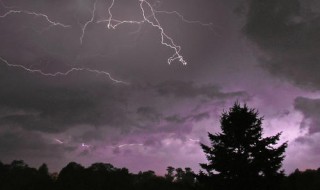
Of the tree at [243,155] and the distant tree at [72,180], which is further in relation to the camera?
the distant tree at [72,180]

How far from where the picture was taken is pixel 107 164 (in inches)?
Result: 3996

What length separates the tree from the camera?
751 inches

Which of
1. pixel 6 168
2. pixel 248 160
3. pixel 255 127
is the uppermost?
pixel 6 168

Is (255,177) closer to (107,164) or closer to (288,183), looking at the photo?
(288,183)

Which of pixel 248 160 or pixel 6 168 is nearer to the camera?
pixel 248 160

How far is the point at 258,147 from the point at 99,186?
1848 inches

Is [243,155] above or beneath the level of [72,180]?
beneath

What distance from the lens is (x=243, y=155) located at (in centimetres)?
1972

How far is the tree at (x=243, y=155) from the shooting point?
751 inches

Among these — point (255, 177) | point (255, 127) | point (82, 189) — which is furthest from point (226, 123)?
point (82, 189)

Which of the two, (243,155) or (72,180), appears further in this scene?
(72,180)

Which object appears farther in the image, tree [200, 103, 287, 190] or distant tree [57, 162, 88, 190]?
distant tree [57, 162, 88, 190]

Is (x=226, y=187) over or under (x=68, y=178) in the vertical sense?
under

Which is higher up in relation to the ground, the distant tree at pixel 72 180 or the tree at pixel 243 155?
the distant tree at pixel 72 180
